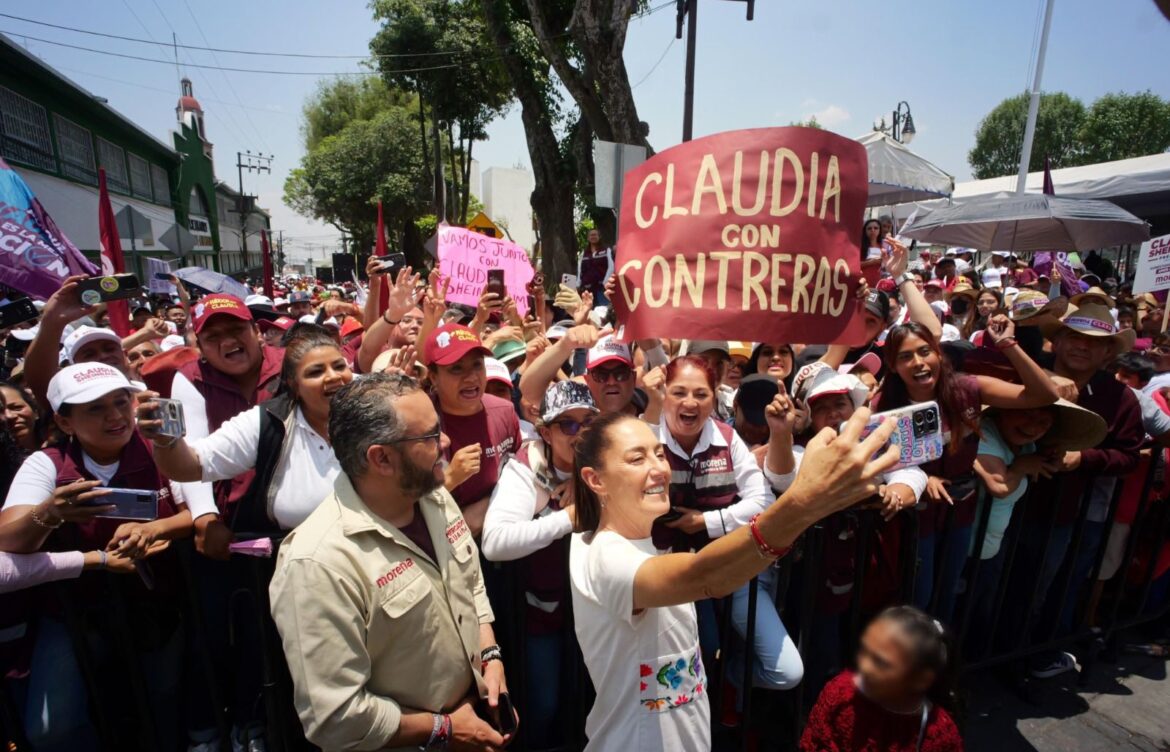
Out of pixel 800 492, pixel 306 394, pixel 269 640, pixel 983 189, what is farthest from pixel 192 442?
pixel 983 189

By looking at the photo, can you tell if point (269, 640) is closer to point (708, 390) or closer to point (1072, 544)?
point (708, 390)

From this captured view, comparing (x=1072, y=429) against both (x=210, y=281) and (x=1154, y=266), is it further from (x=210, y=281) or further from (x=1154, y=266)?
(x=210, y=281)

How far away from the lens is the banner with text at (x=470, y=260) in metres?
5.55

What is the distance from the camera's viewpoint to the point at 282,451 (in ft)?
8.33

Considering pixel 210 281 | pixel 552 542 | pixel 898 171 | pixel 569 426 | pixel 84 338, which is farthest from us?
pixel 898 171

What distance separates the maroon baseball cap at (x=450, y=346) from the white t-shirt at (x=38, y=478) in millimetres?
1364

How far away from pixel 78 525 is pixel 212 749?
1.09 m

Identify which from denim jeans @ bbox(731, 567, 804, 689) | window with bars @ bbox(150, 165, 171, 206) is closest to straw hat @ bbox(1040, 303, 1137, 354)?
denim jeans @ bbox(731, 567, 804, 689)

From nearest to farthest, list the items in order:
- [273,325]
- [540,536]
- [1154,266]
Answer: [540,536], [273,325], [1154,266]

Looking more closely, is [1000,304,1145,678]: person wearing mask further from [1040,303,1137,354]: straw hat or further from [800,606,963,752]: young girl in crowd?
[800,606,963,752]: young girl in crowd

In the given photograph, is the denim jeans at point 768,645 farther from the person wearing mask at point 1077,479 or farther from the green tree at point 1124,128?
the green tree at point 1124,128

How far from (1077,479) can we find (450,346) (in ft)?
11.0

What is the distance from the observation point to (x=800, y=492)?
1.37m

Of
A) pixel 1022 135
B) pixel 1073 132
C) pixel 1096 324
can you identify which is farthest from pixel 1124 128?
pixel 1096 324
